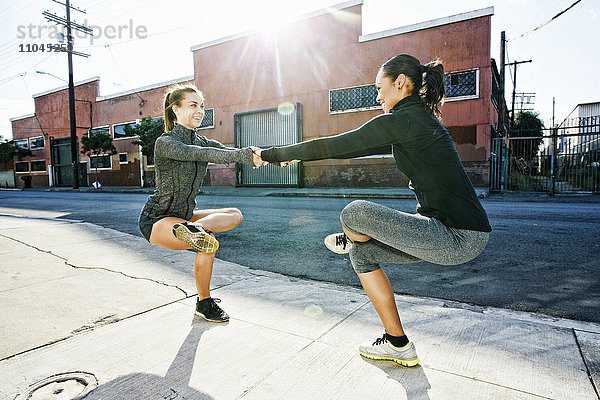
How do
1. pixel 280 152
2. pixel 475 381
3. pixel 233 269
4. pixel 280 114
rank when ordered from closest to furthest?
pixel 475 381, pixel 280 152, pixel 233 269, pixel 280 114

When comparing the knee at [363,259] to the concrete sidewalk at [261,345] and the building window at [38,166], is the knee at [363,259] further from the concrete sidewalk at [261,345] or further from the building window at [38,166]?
the building window at [38,166]

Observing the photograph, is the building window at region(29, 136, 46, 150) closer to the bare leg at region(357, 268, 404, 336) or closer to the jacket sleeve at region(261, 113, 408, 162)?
the jacket sleeve at region(261, 113, 408, 162)

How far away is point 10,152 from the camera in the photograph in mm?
35219

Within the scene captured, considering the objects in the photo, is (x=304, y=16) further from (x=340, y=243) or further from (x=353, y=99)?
(x=340, y=243)

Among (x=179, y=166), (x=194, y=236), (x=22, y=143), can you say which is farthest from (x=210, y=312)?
(x=22, y=143)

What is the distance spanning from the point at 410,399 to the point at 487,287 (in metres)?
2.25

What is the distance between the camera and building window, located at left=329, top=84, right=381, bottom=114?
17.9 m

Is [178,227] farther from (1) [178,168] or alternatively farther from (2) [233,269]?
(2) [233,269]

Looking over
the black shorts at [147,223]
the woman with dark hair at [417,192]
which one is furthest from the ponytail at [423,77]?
the black shorts at [147,223]

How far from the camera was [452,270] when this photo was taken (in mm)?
4266

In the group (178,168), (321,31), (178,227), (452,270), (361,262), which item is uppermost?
(321,31)

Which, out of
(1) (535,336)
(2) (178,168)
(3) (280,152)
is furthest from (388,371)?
(2) (178,168)

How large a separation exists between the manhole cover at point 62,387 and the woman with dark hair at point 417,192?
61.4 inches

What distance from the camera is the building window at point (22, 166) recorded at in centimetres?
3730
